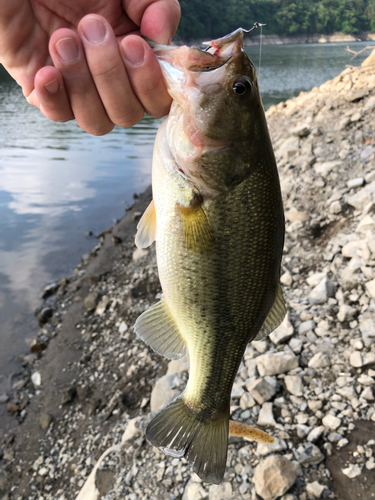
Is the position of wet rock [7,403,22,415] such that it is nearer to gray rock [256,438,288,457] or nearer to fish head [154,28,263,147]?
gray rock [256,438,288,457]

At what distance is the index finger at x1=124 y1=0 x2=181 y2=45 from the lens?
84.4 inches

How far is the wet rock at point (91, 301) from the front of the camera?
7199 millimetres

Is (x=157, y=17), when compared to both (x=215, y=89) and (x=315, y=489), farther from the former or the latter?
(x=315, y=489)

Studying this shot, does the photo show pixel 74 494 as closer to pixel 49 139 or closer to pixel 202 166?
pixel 202 166

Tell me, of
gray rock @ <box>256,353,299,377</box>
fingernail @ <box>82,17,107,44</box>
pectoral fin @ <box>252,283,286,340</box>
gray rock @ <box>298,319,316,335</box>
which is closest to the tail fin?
pectoral fin @ <box>252,283,286,340</box>

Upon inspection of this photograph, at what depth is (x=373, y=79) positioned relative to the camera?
29.8 ft

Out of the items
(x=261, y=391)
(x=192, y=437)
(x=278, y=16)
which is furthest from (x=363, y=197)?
(x=278, y=16)

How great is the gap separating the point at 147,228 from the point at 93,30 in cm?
104

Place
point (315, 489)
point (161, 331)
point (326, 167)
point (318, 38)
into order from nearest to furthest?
point (161, 331) → point (315, 489) → point (326, 167) → point (318, 38)

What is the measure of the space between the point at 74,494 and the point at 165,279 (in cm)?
346

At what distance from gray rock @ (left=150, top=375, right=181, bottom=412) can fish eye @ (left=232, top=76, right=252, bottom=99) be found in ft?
10.6

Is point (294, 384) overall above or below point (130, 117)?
below

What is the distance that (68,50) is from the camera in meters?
1.87

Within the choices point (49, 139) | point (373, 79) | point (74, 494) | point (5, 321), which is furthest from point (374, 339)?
point (49, 139)
